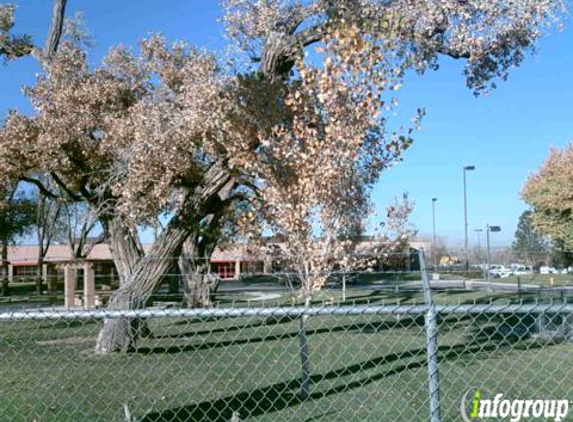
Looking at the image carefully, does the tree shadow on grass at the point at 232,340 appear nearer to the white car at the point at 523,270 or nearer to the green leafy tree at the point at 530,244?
the green leafy tree at the point at 530,244

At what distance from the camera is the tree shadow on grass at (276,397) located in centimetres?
650

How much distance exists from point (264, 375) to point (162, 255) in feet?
14.7

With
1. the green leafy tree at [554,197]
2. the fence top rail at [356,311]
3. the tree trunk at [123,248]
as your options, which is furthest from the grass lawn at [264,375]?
the green leafy tree at [554,197]

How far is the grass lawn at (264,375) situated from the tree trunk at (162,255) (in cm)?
68

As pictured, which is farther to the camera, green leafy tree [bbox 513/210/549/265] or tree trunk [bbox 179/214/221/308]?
green leafy tree [bbox 513/210/549/265]

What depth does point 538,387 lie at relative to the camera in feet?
25.5

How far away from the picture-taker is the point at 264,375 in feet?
28.8

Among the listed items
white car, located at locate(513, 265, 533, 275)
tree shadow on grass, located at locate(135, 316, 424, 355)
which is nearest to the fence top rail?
tree shadow on grass, located at locate(135, 316, 424, 355)

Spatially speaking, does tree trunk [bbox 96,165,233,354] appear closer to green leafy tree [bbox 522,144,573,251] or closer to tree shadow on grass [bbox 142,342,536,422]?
tree shadow on grass [bbox 142,342,536,422]

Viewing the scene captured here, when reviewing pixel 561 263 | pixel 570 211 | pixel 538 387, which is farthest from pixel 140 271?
pixel 561 263

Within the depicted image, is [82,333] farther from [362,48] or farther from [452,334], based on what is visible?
[362,48]

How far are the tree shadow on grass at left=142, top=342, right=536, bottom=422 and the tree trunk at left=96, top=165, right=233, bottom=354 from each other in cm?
443

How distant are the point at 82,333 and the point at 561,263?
3033 centimetres

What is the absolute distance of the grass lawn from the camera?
267 inches
